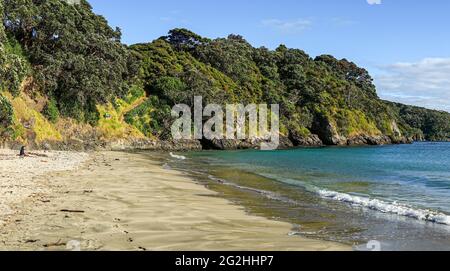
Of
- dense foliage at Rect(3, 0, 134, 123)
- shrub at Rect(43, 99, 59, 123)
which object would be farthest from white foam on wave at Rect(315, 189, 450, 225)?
shrub at Rect(43, 99, 59, 123)

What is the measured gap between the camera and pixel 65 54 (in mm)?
49188

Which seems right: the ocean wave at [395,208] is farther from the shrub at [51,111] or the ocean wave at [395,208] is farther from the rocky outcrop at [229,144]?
the rocky outcrop at [229,144]

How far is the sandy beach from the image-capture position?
29.0 feet

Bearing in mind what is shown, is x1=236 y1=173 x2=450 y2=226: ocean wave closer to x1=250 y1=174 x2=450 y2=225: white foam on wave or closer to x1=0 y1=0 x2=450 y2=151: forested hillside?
x1=250 y1=174 x2=450 y2=225: white foam on wave

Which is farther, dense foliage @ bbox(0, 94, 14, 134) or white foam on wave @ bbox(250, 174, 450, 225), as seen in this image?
dense foliage @ bbox(0, 94, 14, 134)

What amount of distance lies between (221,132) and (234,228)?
6964 cm

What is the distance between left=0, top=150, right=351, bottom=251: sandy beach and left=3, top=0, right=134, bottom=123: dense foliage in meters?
32.9

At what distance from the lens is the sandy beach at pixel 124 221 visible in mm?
8852

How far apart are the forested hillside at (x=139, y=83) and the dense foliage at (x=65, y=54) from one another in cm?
13
